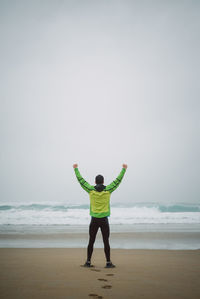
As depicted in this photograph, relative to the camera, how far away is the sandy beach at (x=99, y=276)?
3291mm

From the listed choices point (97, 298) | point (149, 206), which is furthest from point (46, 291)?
point (149, 206)

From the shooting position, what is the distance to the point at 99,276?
4094 mm

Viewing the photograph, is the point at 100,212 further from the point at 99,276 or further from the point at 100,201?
the point at 99,276

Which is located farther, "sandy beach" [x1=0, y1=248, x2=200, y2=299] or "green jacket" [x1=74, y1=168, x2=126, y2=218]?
"green jacket" [x1=74, y1=168, x2=126, y2=218]

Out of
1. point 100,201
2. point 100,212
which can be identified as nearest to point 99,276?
point 100,212

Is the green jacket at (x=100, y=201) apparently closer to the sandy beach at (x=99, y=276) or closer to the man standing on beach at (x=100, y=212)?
the man standing on beach at (x=100, y=212)

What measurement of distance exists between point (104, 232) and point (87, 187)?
1024mm

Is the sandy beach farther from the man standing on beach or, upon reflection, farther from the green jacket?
the green jacket

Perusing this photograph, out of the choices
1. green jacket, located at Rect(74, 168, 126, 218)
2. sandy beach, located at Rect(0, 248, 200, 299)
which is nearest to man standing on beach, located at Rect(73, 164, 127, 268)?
green jacket, located at Rect(74, 168, 126, 218)

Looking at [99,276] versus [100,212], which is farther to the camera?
[100,212]

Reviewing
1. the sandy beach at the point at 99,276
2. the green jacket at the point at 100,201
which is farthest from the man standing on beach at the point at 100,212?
→ the sandy beach at the point at 99,276

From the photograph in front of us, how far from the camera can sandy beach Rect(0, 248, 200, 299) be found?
329 centimetres

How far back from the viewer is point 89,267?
488 cm

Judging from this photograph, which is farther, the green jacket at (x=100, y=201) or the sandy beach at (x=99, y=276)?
the green jacket at (x=100, y=201)
